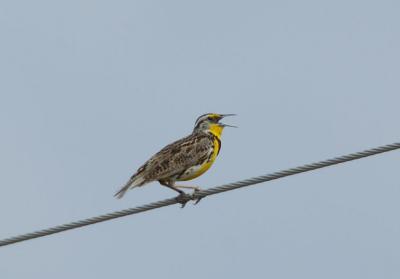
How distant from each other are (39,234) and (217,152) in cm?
522

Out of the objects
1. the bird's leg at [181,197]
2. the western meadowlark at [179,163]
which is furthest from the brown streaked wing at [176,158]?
the bird's leg at [181,197]

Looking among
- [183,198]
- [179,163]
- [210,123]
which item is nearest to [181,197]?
[183,198]

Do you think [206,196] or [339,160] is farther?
[206,196]

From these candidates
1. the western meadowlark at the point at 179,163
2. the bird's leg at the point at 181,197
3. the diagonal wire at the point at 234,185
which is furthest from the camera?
the western meadowlark at the point at 179,163

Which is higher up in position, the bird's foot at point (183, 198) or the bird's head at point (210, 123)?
the bird's head at point (210, 123)

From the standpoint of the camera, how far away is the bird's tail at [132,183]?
17.5 metres

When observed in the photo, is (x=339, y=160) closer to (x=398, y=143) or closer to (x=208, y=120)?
Answer: (x=398, y=143)

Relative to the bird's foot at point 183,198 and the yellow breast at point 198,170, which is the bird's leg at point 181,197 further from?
the yellow breast at point 198,170

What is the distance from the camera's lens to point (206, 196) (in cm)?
1661

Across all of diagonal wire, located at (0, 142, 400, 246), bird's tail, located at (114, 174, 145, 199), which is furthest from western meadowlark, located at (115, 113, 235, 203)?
diagonal wire, located at (0, 142, 400, 246)

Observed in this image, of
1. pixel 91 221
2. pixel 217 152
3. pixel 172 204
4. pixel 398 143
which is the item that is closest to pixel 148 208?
pixel 91 221

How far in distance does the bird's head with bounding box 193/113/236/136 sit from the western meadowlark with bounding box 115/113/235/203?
51 centimetres

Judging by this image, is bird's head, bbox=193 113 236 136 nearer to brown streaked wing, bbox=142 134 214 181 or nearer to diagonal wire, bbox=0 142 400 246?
brown streaked wing, bbox=142 134 214 181

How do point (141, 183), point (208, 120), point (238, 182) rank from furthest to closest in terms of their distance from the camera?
point (208, 120) < point (141, 183) < point (238, 182)
